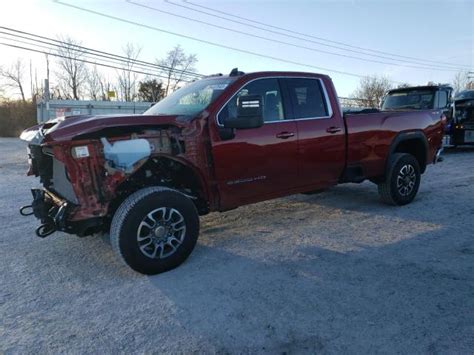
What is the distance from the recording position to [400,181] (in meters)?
6.48

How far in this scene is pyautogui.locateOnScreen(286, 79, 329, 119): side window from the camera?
5.16 meters

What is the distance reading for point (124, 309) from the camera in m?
3.32

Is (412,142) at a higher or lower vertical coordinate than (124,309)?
higher

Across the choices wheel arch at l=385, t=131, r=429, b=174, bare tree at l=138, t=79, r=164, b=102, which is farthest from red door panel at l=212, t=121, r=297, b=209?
bare tree at l=138, t=79, r=164, b=102

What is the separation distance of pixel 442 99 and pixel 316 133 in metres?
9.56

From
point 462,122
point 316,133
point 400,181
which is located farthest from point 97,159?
point 462,122

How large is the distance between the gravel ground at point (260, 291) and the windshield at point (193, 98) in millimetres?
1606

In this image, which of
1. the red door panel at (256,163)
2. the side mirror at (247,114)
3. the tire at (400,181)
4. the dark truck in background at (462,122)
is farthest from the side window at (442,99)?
the side mirror at (247,114)

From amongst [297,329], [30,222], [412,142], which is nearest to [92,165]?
[297,329]

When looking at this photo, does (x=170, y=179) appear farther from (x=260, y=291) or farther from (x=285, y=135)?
(x=260, y=291)

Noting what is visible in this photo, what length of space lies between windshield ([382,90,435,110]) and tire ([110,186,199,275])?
34.7ft

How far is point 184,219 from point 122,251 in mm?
688

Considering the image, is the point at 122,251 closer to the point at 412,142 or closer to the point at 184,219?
the point at 184,219

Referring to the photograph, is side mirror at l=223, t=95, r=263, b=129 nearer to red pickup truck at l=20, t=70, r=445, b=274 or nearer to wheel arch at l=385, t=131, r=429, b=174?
red pickup truck at l=20, t=70, r=445, b=274
